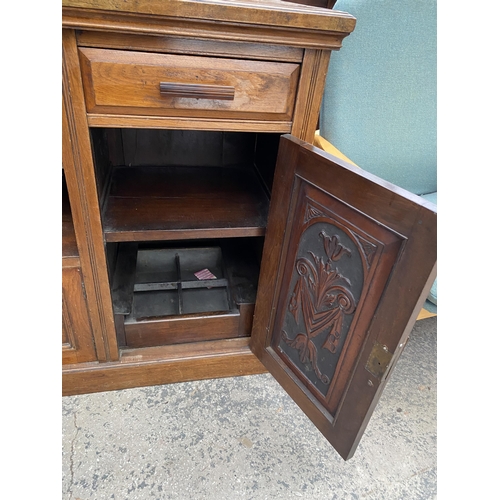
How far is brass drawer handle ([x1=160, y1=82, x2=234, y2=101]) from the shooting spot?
2.22ft

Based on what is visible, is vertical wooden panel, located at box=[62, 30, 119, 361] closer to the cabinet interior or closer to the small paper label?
the cabinet interior

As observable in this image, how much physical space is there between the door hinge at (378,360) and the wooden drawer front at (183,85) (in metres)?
0.51

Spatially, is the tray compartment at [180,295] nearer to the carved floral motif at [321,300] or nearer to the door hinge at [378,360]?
the carved floral motif at [321,300]

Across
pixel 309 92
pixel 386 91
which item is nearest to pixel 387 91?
pixel 386 91

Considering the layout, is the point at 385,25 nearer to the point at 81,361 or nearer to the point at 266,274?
the point at 266,274

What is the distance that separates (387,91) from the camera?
1089mm

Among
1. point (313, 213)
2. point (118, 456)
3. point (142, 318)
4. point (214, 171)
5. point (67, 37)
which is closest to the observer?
point (67, 37)

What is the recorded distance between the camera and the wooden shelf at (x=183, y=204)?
0.87m

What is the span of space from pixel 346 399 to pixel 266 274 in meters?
0.34

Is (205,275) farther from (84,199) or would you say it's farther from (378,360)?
(378,360)

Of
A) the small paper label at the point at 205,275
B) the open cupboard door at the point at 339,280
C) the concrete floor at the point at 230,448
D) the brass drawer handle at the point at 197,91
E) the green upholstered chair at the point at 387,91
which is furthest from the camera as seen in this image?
the small paper label at the point at 205,275

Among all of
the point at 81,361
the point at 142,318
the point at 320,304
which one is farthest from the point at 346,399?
the point at 81,361

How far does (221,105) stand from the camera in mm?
733

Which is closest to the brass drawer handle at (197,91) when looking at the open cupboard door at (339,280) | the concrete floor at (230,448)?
the open cupboard door at (339,280)
